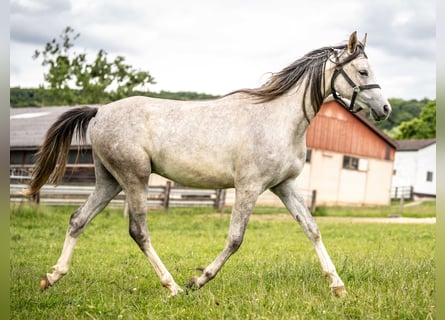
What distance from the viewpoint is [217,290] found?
5.25m

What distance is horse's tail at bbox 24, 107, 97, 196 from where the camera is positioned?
618cm

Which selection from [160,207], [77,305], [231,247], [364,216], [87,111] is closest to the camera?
[77,305]

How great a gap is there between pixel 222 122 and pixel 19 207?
40.6ft

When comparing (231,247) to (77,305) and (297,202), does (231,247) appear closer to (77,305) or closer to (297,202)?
(297,202)

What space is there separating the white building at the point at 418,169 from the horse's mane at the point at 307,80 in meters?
47.8

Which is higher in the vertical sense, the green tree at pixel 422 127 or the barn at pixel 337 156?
the green tree at pixel 422 127

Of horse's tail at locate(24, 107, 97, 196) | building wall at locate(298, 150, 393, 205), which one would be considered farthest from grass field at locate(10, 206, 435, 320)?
building wall at locate(298, 150, 393, 205)

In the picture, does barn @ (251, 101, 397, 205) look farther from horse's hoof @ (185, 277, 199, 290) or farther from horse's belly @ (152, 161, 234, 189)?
horse's hoof @ (185, 277, 199, 290)

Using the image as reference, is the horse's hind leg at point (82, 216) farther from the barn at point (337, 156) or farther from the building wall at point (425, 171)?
the building wall at point (425, 171)

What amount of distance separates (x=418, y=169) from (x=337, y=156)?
21.2m

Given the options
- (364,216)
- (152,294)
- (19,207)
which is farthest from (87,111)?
(364,216)

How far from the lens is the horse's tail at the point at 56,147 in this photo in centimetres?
618

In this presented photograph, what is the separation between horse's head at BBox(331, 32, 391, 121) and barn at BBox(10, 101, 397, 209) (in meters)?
22.8

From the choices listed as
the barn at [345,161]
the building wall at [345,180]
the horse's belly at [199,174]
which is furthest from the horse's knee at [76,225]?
the building wall at [345,180]
